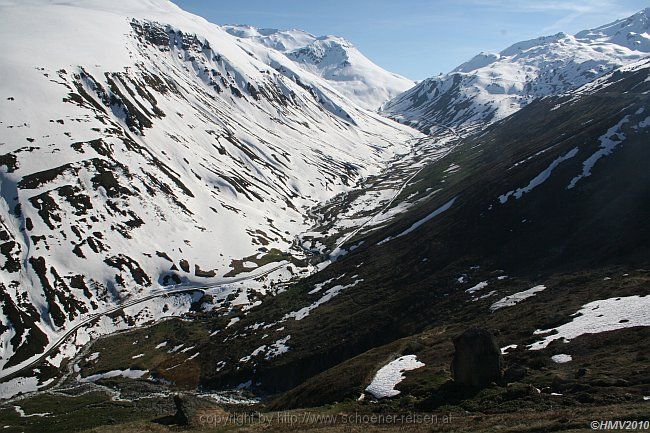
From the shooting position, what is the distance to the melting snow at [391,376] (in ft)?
135

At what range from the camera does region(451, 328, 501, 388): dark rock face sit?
35875 mm

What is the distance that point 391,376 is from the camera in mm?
45156

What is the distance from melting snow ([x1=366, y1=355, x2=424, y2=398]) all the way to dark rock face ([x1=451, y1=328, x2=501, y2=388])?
6.78m

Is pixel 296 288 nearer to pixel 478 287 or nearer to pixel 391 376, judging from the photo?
pixel 478 287

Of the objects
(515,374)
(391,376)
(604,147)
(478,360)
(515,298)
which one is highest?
(604,147)

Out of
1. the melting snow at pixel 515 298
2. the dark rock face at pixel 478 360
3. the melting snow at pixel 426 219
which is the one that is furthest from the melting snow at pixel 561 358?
the melting snow at pixel 426 219

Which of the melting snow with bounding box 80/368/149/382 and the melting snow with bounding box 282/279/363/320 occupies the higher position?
the melting snow with bounding box 282/279/363/320

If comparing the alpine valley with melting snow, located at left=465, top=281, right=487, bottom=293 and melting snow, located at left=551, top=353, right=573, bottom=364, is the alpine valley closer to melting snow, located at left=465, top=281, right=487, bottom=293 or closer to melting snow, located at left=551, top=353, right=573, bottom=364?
melting snow, located at left=551, top=353, right=573, bottom=364

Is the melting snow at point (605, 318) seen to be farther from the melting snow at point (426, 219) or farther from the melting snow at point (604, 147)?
the melting snow at point (426, 219)

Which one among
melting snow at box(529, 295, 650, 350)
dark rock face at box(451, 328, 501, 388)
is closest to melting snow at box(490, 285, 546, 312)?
melting snow at box(529, 295, 650, 350)

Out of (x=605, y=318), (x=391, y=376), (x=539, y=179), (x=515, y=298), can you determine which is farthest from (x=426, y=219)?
(x=391, y=376)

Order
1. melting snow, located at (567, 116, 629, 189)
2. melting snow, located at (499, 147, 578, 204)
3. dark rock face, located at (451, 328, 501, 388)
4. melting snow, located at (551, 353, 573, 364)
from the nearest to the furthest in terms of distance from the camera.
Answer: dark rock face, located at (451, 328, 501, 388) → melting snow, located at (551, 353, 573, 364) → melting snow, located at (567, 116, 629, 189) → melting snow, located at (499, 147, 578, 204)

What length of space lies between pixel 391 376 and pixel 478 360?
450 inches

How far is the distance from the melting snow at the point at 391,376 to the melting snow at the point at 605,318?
464 inches
